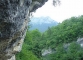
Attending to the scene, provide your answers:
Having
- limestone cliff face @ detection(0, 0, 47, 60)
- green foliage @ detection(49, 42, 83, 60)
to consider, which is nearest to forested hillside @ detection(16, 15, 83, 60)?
green foliage @ detection(49, 42, 83, 60)

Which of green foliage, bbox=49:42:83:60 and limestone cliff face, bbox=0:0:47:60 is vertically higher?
green foliage, bbox=49:42:83:60

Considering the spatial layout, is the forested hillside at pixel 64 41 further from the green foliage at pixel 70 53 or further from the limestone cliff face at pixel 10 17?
the limestone cliff face at pixel 10 17

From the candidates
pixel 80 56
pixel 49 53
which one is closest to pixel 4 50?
pixel 80 56

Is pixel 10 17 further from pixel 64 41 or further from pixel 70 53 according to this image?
pixel 64 41

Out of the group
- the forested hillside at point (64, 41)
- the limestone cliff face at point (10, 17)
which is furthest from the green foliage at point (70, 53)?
the limestone cliff face at point (10, 17)

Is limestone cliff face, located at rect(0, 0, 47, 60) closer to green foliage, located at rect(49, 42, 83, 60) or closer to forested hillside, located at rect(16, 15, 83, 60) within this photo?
forested hillside, located at rect(16, 15, 83, 60)

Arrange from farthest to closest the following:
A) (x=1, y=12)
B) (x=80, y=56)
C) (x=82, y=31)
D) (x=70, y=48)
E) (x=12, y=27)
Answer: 1. (x=82, y=31)
2. (x=70, y=48)
3. (x=80, y=56)
4. (x=12, y=27)
5. (x=1, y=12)

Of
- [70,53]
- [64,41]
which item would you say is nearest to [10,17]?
[70,53]

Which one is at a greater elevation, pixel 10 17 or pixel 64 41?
pixel 64 41

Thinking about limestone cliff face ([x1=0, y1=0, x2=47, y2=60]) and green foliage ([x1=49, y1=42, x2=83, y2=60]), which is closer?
limestone cliff face ([x1=0, y1=0, x2=47, y2=60])

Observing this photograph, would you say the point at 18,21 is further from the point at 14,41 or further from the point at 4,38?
the point at 14,41

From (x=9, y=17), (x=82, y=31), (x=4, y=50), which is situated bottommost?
(x=4, y=50)

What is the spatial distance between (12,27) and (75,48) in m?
42.2

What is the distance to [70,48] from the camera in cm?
5000
